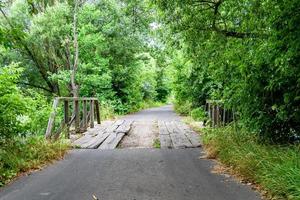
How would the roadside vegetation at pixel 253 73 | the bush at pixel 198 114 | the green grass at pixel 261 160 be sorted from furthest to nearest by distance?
the bush at pixel 198 114 → the roadside vegetation at pixel 253 73 → the green grass at pixel 261 160

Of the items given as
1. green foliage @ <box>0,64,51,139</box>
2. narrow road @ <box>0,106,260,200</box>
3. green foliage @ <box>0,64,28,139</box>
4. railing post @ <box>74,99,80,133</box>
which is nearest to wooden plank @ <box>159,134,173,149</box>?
narrow road @ <box>0,106,260,200</box>

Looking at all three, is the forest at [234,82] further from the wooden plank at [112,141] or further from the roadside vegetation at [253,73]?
the wooden plank at [112,141]

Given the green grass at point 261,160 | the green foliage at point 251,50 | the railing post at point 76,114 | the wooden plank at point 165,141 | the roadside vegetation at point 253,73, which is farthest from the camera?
the railing post at point 76,114

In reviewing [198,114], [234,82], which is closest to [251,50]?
[234,82]

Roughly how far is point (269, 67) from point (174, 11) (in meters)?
3.67

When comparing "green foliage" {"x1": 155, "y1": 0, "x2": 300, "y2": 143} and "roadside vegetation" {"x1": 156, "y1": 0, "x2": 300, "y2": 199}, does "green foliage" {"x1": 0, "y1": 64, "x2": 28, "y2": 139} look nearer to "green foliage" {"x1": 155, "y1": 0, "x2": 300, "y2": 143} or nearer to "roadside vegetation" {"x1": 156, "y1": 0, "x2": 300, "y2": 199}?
"roadside vegetation" {"x1": 156, "y1": 0, "x2": 300, "y2": 199}

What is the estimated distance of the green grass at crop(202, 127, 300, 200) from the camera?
15.9ft

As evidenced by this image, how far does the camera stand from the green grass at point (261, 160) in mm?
4836

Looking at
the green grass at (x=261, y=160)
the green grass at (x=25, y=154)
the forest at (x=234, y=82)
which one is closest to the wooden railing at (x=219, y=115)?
the forest at (x=234, y=82)

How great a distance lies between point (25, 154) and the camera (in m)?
7.17

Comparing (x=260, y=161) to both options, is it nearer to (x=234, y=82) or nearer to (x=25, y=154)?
(x=234, y=82)

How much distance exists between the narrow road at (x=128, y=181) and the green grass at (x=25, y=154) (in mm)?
234

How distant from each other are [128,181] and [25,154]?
7.71 feet

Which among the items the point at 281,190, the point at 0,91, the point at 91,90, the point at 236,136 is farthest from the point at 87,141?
the point at 91,90
